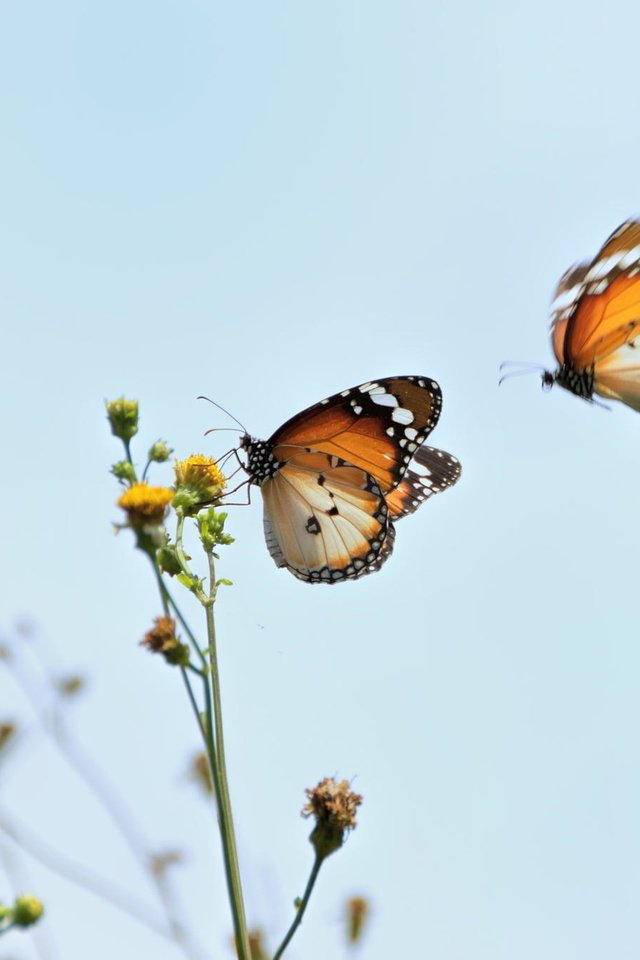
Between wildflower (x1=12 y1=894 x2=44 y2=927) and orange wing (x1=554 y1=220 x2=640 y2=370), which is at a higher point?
orange wing (x1=554 y1=220 x2=640 y2=370)

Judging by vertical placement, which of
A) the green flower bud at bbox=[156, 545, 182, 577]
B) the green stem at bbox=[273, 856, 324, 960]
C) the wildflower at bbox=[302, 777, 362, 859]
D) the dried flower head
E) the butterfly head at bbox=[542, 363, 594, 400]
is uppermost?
the butterfly head at bbox=[542, 363, 594, 400]

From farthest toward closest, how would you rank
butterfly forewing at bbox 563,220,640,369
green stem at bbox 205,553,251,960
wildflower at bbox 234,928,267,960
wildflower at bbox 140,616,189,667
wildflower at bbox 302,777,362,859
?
1. butterfly forewing at bbox 563,220,640,369
2. wildflower at bbox 234,928,267,960
3. wildflower at bbox 302,777,362,859
4. wildflower at bbox 140,616,189,667
5. green stem at bbox 205,553,251,960

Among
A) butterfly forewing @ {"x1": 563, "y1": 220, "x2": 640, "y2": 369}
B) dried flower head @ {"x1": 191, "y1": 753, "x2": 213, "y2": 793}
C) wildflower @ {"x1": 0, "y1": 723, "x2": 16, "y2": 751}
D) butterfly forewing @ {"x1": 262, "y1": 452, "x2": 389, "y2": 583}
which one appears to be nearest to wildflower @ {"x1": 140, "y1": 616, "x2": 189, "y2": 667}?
dried flower head @ {"x1": 191, "y1": 753, "x2": 213, "y2": 793}

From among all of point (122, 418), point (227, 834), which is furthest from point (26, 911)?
point (122, 418)

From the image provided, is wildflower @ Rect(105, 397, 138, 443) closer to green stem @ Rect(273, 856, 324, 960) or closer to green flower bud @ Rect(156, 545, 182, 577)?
green flower bud @ Rect(156, 545, 182, 577)

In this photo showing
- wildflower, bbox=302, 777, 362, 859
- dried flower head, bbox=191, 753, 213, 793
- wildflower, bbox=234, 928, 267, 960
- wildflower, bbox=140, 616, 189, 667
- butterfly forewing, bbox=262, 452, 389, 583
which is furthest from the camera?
butterfly forewing, bbox=262, 452, 389, 583

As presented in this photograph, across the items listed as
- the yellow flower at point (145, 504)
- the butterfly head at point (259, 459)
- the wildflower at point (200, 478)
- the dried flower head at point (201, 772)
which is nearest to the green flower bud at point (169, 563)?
the yellow flower at point (145, 504)

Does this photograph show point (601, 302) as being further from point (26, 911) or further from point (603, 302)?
point (26, 911)
